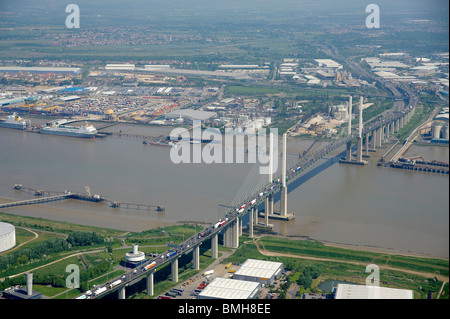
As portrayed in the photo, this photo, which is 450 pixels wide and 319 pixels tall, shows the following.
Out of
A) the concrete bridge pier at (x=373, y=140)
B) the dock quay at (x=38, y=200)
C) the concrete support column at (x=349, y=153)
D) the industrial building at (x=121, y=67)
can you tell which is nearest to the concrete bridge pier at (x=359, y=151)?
the concrete support column at (x=349, y=153)

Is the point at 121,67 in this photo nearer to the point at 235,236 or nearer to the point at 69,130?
the point at 69,130

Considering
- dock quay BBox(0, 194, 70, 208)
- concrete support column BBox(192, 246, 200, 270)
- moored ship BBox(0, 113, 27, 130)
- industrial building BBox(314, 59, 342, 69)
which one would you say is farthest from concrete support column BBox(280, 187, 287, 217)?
industrial building BBox(314, 59, 342, 69)

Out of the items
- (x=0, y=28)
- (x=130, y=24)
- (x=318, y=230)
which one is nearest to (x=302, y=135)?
(x=318, y=230)

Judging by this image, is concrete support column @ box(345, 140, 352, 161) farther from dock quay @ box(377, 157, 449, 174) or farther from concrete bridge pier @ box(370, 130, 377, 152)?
concrete bridge pier @ box(370, 130, 377, 152)

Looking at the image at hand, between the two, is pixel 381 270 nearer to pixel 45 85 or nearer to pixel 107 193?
pixel 107 193

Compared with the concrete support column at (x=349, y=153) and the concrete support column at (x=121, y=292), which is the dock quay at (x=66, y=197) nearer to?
the concrete support column at (x=121, y=292)
